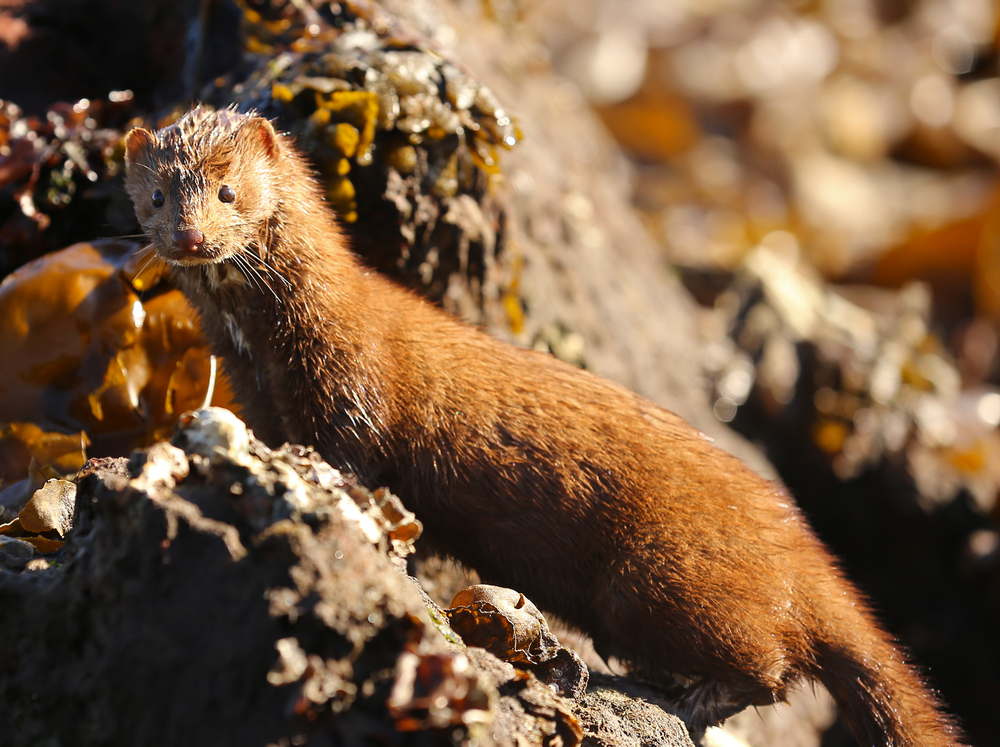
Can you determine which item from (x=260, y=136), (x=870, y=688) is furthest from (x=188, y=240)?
(x=870, y=688)

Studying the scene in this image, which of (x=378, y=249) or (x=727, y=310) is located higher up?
(x=378, y=249)

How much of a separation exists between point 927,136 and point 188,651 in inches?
768

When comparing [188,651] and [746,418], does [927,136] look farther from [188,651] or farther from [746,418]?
[188,651]

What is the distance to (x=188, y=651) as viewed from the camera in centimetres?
278

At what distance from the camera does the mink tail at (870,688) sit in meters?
4.14

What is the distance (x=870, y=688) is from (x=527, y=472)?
1922 mm

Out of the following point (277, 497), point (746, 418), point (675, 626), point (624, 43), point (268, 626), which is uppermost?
point (624, 43)

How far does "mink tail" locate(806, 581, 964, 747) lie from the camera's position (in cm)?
414

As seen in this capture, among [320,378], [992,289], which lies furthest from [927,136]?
[320,378]

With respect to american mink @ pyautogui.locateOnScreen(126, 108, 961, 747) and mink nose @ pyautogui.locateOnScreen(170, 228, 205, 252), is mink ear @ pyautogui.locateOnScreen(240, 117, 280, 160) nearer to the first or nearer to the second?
american mink @ pyautogui.locateOnScreen(126, 108, 961, 747)

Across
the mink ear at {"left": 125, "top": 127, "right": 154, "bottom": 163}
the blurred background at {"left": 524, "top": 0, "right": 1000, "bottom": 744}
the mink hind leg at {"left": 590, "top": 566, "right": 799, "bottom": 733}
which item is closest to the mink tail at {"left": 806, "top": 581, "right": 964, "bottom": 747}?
the mink hind leg at {"left": 590, "top": 566, "right": 799, "bottom": 733}

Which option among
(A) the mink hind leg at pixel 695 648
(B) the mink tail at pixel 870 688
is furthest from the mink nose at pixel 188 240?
(B) the mink tail at pixel 870 688

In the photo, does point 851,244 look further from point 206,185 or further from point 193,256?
point 193,256

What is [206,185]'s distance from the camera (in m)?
3.99
